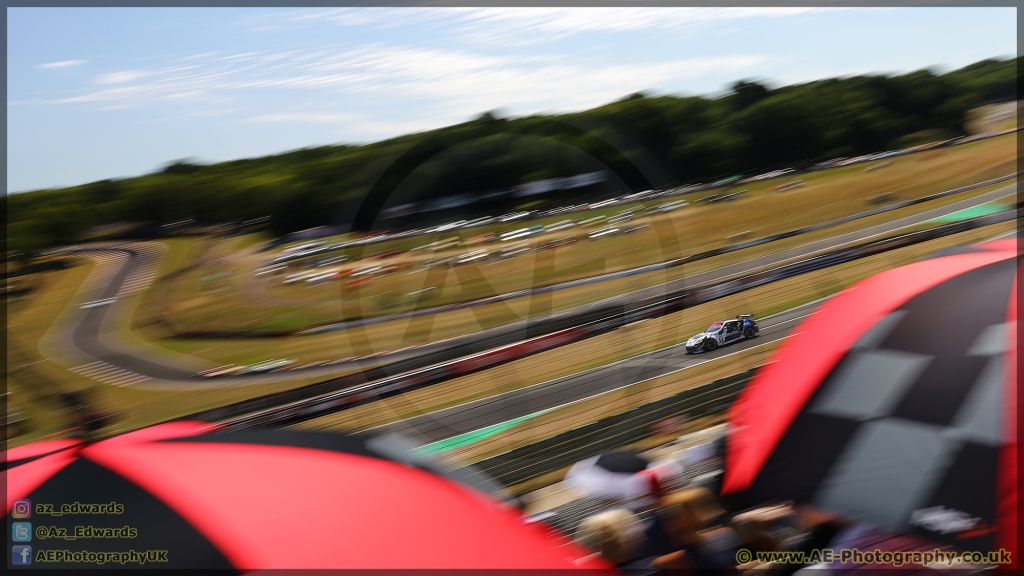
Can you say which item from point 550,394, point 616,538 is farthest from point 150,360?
point 616,538

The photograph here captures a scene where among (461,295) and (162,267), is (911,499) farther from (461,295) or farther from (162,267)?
(162,267)

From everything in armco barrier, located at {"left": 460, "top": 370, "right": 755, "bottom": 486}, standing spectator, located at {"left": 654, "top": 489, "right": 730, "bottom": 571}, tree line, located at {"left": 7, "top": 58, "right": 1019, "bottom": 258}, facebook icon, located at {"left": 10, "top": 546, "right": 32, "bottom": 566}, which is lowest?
armco barrier, located at {"left": 460, "top": 370, "right": 755, "bottom": 486}

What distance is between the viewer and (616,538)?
10.2ft

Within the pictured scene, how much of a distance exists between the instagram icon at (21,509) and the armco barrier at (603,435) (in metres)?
3.72

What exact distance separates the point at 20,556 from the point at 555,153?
10.2 meters

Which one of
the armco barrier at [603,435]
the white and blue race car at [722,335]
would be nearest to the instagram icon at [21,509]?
the armco barrier at [603,435]

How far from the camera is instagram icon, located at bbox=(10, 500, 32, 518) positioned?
8.16ft

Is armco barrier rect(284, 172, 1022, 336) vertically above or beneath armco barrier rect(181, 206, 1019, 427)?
above

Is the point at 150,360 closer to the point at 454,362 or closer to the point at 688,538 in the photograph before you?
the point at 454,362

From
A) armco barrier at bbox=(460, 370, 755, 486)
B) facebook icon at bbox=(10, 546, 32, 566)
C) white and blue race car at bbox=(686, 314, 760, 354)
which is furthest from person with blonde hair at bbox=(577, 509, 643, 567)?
white and blue race car at bbox=(686, 314, 760, 354)

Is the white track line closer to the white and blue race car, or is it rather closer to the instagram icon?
the instagram icon

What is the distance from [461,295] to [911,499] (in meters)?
8.36

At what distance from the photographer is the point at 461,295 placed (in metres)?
11.0

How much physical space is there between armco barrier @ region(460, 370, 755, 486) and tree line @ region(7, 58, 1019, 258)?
15.1 ft
